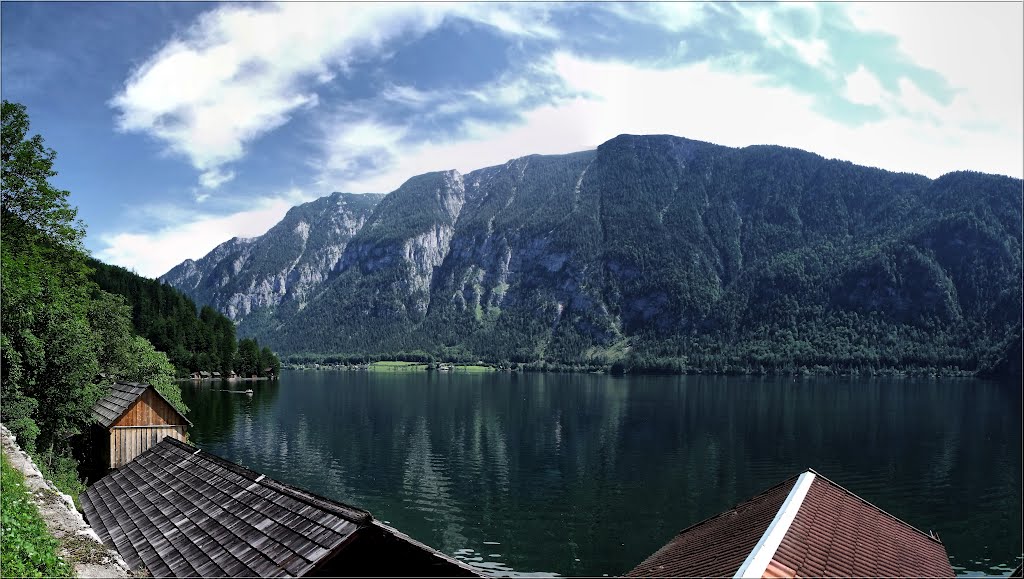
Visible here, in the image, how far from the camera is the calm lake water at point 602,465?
43000mm

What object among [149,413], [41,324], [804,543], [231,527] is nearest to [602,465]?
[149,413]

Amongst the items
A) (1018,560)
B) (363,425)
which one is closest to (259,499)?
(1018,560)

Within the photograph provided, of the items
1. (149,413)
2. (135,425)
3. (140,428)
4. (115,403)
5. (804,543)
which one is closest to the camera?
(804,543)

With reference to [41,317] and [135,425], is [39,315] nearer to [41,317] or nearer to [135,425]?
[41,317]

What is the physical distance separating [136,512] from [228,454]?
51506mm

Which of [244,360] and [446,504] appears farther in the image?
[244,360]

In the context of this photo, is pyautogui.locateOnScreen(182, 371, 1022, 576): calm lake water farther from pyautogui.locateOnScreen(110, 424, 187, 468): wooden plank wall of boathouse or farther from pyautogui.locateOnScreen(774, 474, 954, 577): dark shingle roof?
pyautogui.locateOnScreen(774, 474, 954, 577): dark shingle roof

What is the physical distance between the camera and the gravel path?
1352cm

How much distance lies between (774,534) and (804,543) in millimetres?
759

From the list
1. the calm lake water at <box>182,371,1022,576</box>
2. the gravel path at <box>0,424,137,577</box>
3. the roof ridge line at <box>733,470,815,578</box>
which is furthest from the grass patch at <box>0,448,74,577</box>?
the calm lake water at <box>182,371,1022,576</box>

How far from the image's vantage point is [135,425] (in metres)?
32.5

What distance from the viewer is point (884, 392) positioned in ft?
588

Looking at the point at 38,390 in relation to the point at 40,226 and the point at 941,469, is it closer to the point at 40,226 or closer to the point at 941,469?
the point at 40,226

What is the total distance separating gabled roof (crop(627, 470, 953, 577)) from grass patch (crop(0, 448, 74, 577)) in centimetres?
1355
